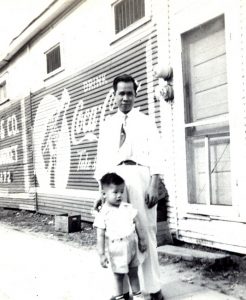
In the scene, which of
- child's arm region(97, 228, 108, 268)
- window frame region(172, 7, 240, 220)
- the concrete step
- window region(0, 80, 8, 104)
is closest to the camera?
child's arm region(97, 228, 108, 268)

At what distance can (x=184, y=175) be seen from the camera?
6105 millimetres

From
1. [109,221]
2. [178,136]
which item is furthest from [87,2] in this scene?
A: [109,221]

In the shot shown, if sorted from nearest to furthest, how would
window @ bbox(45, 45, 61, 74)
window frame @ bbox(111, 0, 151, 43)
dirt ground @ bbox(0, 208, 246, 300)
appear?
dirt ground @ bbox(0, 208, 246, 300)
window frame @ bbox(111, 0, 151, 43)
window @ bbox(45, 45, 61, 74)

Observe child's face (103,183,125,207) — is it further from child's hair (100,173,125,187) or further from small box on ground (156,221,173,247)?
small box on ground (156,221,173,247)

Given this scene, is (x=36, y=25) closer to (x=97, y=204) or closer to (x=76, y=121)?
(x=76, y=121)

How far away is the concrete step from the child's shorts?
181cm

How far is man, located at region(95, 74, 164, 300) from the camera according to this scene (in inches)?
143

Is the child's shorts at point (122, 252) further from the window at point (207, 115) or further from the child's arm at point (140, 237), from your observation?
the window at point (207, 115)

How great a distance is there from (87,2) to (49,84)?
9.39 ft

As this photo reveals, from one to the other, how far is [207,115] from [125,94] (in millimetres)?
2484

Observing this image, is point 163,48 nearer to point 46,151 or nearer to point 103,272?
point 103,272

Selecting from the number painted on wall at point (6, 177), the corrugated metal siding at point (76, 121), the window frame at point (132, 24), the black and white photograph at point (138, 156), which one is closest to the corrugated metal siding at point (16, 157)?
the number painted on wall at point (6, 177)

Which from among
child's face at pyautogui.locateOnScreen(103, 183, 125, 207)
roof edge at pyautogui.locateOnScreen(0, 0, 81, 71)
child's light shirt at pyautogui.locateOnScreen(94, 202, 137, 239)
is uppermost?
roof edge at pyautogui.locateOnScreen(0, 0, 81, 71)

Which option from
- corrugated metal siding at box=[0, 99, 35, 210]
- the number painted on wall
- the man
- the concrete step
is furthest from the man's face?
the number painted on wall
